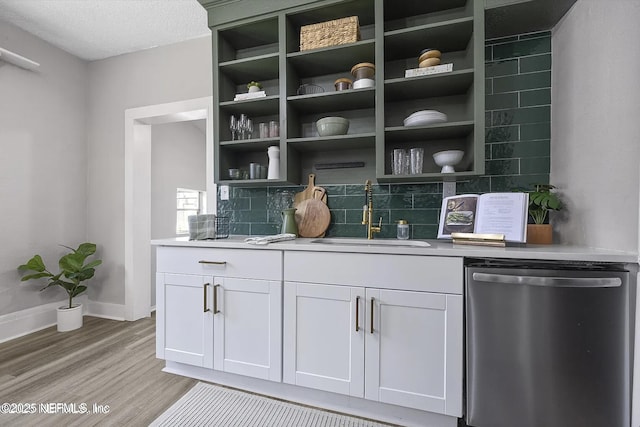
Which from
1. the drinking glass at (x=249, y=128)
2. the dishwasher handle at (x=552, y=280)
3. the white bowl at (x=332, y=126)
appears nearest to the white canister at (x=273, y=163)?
the drinking glass at (x=249, y=128)

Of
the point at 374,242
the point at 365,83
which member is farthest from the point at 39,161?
the point at 374,242

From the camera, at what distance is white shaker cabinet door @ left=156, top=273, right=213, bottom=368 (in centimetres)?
182

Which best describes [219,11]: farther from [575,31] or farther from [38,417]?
[38,417]

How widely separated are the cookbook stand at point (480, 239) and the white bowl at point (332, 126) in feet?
3.26

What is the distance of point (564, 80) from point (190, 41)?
9.56 ft

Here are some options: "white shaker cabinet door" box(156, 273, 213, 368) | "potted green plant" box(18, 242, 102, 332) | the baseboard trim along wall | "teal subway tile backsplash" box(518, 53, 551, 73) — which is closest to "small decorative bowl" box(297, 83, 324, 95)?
"teal subway tile backsplash" box(518, 53, 551, 73)

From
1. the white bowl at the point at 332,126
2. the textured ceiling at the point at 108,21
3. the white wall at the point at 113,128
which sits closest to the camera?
the white bowl at the point at 332,126

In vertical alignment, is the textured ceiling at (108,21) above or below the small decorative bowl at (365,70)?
above

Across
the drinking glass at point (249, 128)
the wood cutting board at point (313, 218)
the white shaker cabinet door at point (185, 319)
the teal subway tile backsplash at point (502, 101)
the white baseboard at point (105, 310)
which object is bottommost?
the white baseboard at point (105, 310)

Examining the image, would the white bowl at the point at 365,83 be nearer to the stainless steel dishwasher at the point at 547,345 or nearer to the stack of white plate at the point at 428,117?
the stack of white plate at the point at 428,117

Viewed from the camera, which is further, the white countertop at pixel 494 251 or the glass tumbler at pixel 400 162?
the glass tumbler at pixel 400 162

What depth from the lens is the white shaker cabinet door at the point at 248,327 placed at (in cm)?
167

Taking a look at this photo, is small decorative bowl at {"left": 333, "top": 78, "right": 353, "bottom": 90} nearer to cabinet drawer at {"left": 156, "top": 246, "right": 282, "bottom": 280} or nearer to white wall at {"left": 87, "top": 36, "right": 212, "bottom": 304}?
cabinet drawer at {"left": 156, "top": 246, "right": 282, "bottom": 280}

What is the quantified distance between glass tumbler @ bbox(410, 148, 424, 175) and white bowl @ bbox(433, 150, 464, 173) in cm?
10
